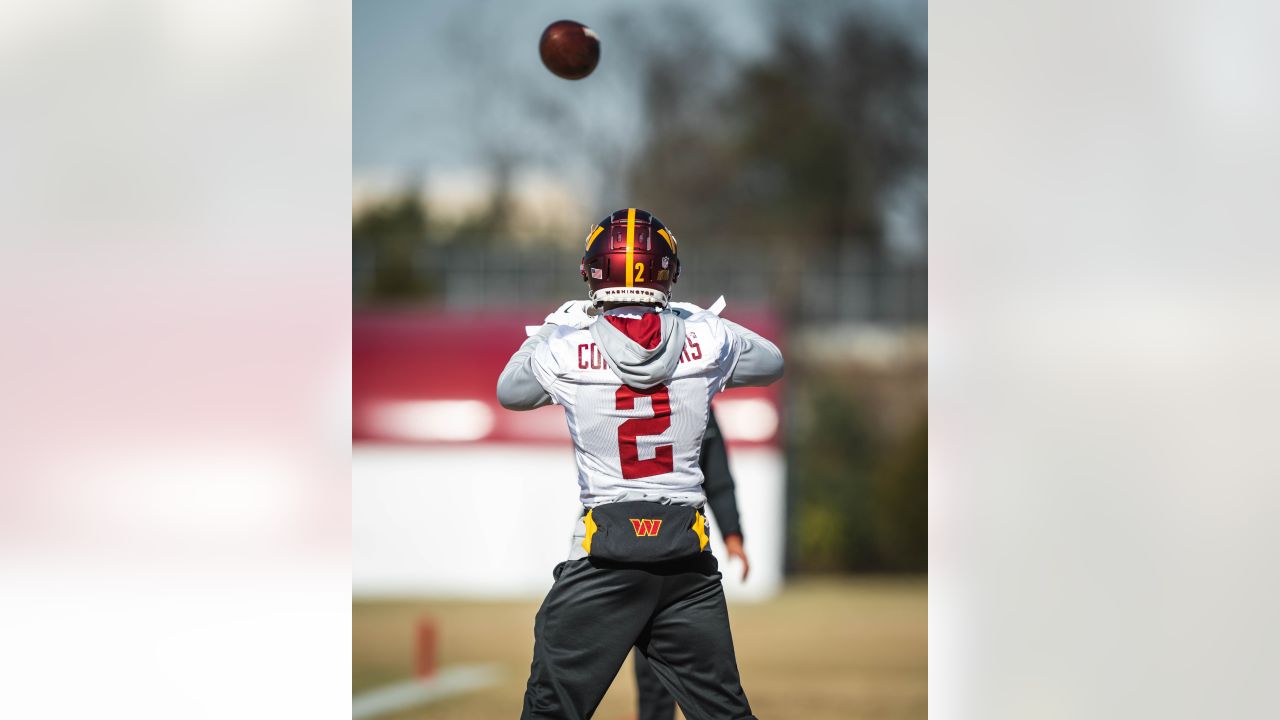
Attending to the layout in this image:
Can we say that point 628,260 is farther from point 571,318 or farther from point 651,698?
point 651,698

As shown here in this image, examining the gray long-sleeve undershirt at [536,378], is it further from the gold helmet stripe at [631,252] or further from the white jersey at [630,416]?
the gold helmet stripe at [631,252]

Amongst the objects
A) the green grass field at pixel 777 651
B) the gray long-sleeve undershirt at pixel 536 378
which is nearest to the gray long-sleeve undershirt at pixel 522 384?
the gray long-sleeve undershirt at pixel 536 378

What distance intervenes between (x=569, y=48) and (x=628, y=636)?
2.16m

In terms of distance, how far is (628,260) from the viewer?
149 inches

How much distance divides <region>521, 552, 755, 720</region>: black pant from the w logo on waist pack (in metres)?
0.10

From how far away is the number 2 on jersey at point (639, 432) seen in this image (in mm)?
3688

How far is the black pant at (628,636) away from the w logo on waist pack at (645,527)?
3.8 inches
